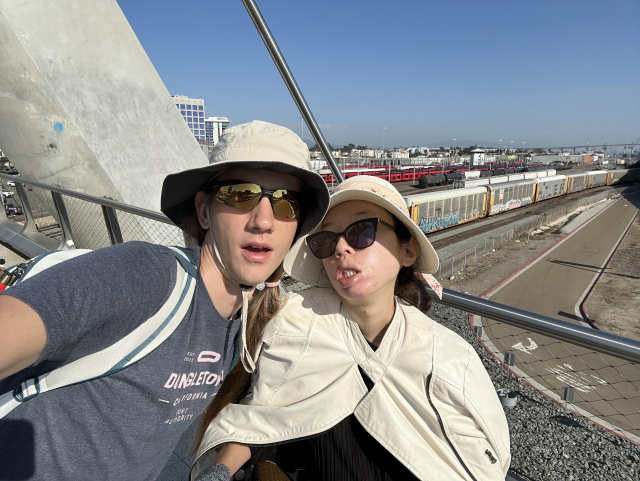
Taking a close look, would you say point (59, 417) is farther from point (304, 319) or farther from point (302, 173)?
point (302, 173)

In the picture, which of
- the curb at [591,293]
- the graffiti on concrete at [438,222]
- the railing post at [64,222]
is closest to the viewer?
the railing post at [64,222]

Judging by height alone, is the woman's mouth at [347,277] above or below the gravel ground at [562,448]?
above

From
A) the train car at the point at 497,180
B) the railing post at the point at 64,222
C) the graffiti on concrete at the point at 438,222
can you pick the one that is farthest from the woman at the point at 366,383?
the train car at the point at 497,180

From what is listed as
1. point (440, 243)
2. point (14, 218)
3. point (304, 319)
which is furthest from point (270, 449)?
point (440, 243)

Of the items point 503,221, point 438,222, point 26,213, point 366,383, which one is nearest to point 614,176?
point 503,221

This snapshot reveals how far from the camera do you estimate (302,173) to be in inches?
50.4

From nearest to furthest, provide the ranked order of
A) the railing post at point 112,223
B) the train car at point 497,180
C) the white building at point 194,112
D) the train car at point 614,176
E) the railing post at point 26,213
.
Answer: the railing post at point 112,223
the railing post at point 26,213
the train car at point 497,180
the train car at point 614,176
the white building at point 194,112

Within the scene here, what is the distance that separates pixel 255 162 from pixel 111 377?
0.73 meters

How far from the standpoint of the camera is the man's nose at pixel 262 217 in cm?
121

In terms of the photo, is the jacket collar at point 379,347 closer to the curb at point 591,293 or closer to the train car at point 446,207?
the train car at point 446,207

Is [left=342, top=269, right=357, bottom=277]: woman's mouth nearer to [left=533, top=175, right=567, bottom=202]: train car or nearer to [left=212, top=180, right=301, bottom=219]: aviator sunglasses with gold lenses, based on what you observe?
[left=212, top=180, right=301, bottom=219]: aviator sunglasses with gold lenses

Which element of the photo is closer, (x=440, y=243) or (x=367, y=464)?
(x=367, y=464)

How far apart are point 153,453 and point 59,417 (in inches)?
14.2

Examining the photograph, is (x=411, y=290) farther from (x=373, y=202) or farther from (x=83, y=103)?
(x=83, y=103)
